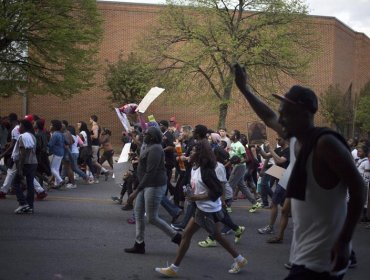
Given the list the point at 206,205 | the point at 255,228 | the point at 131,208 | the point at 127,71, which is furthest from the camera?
the point at 127,71

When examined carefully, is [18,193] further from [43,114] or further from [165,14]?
[43,114]

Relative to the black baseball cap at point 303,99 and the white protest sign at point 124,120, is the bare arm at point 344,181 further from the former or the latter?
the white protest sign at point 124,120

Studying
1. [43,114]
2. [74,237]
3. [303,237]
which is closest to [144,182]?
[74,237]

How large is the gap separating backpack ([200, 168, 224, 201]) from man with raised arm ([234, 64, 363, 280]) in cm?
365

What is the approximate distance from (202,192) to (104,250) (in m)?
1.73

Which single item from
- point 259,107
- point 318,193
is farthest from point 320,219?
point 259,107

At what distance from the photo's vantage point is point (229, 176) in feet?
39.7

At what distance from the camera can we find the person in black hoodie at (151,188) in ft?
23.2

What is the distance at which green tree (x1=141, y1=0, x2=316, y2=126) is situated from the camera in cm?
2455

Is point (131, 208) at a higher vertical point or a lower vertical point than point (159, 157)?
lower

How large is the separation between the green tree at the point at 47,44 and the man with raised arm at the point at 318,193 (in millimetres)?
16271

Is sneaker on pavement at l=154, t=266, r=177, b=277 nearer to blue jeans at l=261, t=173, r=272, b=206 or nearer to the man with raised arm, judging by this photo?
the man with raised arm

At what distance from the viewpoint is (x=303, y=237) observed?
2.85m

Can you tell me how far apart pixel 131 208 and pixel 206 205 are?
4.48m
